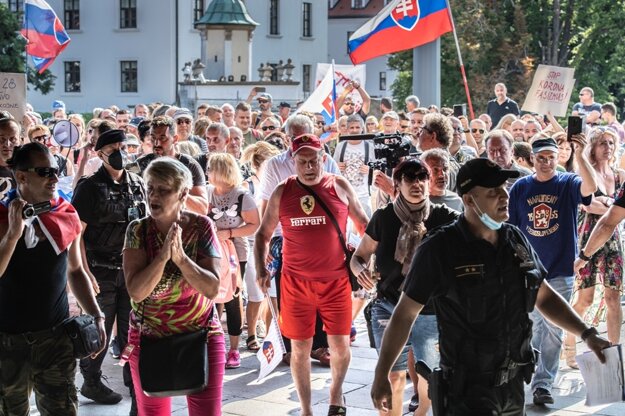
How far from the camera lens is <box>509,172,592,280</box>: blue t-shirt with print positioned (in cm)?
946

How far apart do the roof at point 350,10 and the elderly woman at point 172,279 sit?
85097mm

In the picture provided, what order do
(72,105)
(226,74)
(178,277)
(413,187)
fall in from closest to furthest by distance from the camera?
(178,277), (413,187), (226,74), (72,105)

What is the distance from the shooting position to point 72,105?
247ft

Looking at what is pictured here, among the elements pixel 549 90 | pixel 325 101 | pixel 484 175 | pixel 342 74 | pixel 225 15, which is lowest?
pixel 484 175

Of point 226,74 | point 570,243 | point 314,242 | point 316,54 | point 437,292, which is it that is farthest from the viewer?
point 316,54

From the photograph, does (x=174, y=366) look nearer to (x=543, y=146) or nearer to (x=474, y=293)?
(x=474, y=293)

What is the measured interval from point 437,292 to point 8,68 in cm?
5143

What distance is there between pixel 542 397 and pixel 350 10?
84.0m

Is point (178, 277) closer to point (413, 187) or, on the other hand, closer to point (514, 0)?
point (413, 187)

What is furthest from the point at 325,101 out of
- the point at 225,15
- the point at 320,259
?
the point at 225,15

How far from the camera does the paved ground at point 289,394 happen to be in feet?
30.1

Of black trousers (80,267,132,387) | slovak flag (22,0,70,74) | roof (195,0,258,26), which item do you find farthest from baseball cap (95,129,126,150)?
roof (195,0,258,26)

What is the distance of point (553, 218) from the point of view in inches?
373

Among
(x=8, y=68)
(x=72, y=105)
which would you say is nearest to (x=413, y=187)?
(x=8, y=68)
